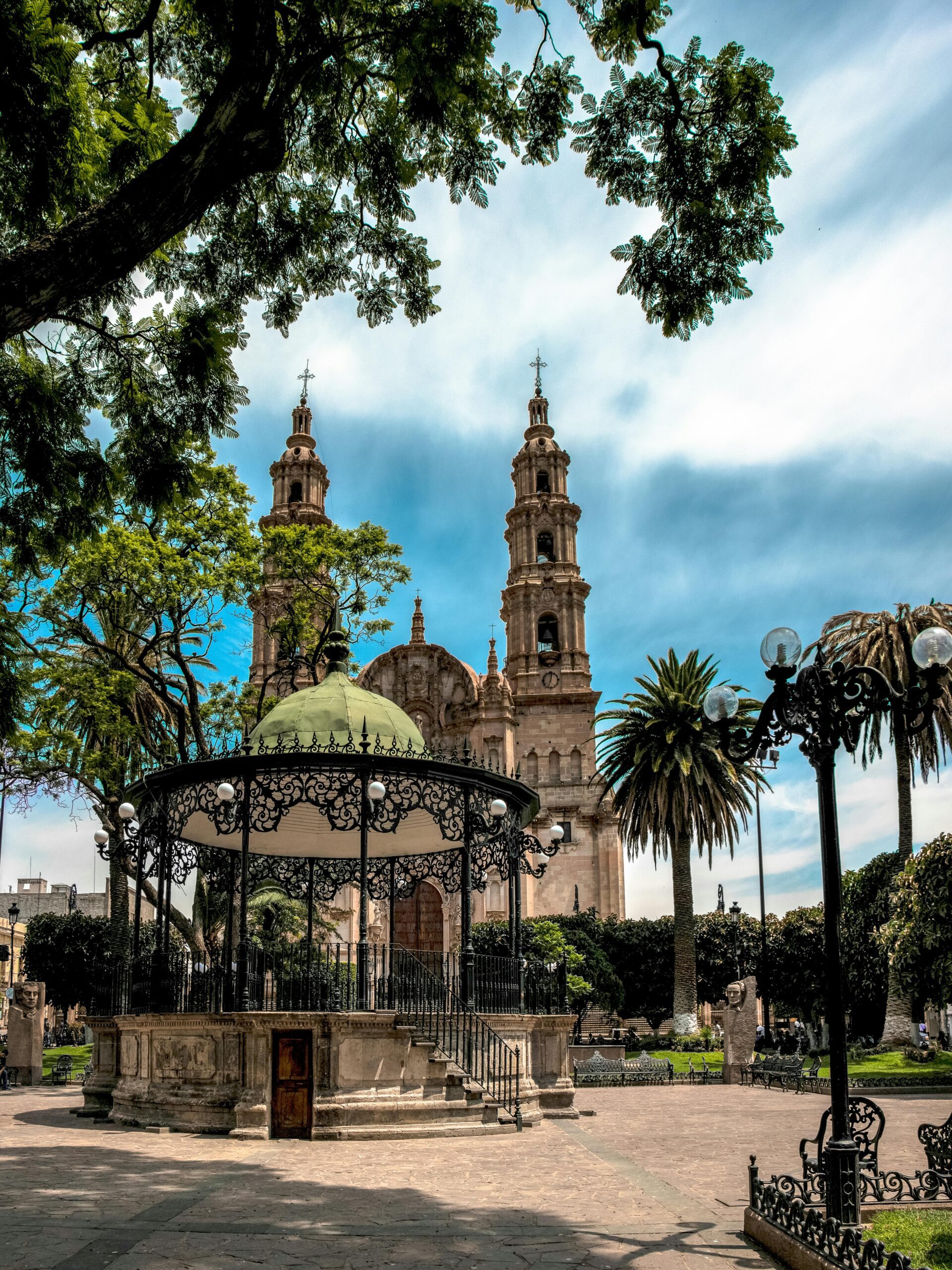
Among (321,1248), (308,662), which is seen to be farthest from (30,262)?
(308,662)

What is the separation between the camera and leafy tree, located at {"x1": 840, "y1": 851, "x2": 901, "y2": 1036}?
116 ft

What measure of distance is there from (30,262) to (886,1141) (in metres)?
14.1

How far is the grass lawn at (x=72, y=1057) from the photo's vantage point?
31.4 m

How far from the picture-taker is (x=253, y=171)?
26.1 ft

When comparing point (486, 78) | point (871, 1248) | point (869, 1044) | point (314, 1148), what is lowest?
point (869, 1044)

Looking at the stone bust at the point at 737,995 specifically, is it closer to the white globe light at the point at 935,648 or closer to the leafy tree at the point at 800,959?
the leafy tree at the point at 800,959

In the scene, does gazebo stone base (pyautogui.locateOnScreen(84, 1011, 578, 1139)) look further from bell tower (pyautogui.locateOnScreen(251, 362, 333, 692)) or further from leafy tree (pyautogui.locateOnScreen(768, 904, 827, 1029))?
bell tower (pyautogui.locateOnScreen(251, 362, 333, 692))

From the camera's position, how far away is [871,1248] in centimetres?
580

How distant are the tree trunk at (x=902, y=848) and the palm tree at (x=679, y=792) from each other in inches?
230

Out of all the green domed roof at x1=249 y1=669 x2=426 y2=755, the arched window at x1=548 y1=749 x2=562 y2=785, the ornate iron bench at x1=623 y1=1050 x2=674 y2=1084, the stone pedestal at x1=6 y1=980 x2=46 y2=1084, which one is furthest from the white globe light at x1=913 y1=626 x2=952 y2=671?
the arched window at x1=548 y1=749 x2=562 y2=785

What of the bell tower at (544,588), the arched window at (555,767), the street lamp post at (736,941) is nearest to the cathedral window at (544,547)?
the bell tower at (544,588)

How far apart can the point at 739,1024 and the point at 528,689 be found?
85.8ft

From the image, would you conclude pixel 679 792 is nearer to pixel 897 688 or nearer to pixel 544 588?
pixel 897 688

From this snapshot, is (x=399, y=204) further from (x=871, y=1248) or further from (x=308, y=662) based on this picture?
(x=308, y=662)
